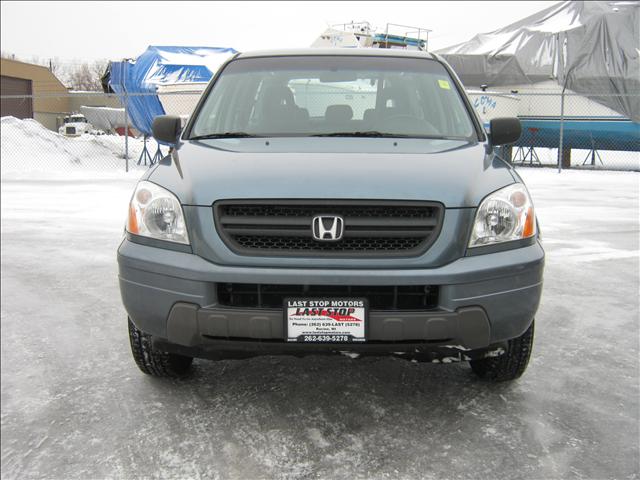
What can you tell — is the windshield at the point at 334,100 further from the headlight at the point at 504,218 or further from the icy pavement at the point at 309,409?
the icy pavement at the point at 309,409

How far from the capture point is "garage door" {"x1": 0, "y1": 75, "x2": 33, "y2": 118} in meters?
24.1

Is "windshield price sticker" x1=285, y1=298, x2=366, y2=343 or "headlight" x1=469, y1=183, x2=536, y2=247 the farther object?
"headlight" x1=469, y1=183, x2=536, y2=247

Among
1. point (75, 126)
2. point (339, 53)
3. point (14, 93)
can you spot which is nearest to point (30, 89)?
point (14, 93)

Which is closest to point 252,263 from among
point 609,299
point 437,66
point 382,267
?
point 382,267

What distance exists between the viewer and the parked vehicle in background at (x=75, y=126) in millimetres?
31859

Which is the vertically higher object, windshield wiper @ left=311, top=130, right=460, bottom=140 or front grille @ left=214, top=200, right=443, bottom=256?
windshield wiper @ left=311, top=130, right=460, bottom=140

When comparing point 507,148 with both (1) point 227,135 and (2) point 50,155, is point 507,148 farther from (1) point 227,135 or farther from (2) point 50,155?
(1) point 227,135

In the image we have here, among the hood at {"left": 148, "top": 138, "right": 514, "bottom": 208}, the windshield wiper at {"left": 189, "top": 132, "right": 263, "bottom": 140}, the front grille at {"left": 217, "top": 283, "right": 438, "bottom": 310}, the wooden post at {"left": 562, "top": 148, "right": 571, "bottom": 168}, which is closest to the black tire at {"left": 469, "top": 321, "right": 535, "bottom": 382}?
the front grille at {"left": 217, "top": 283, "right": 438, "bottom": 310}

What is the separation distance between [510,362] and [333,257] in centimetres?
112

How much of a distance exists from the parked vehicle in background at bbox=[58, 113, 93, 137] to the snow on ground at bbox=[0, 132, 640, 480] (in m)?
27.0

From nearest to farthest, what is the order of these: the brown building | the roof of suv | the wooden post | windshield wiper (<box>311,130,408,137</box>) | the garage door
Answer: windshield wiper (<box>311,130,408,137</box>), the roof of suv, the wooden post, the brown building, the garage door

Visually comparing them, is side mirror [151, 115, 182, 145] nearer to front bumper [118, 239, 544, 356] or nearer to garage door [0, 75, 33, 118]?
front bumper [118, 239, 544, 356]

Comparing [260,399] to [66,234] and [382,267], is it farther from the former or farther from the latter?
[66,234]

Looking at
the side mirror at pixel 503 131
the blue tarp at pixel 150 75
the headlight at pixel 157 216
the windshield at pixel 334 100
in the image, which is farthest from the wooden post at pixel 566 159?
the headlight at pixel 157 216
